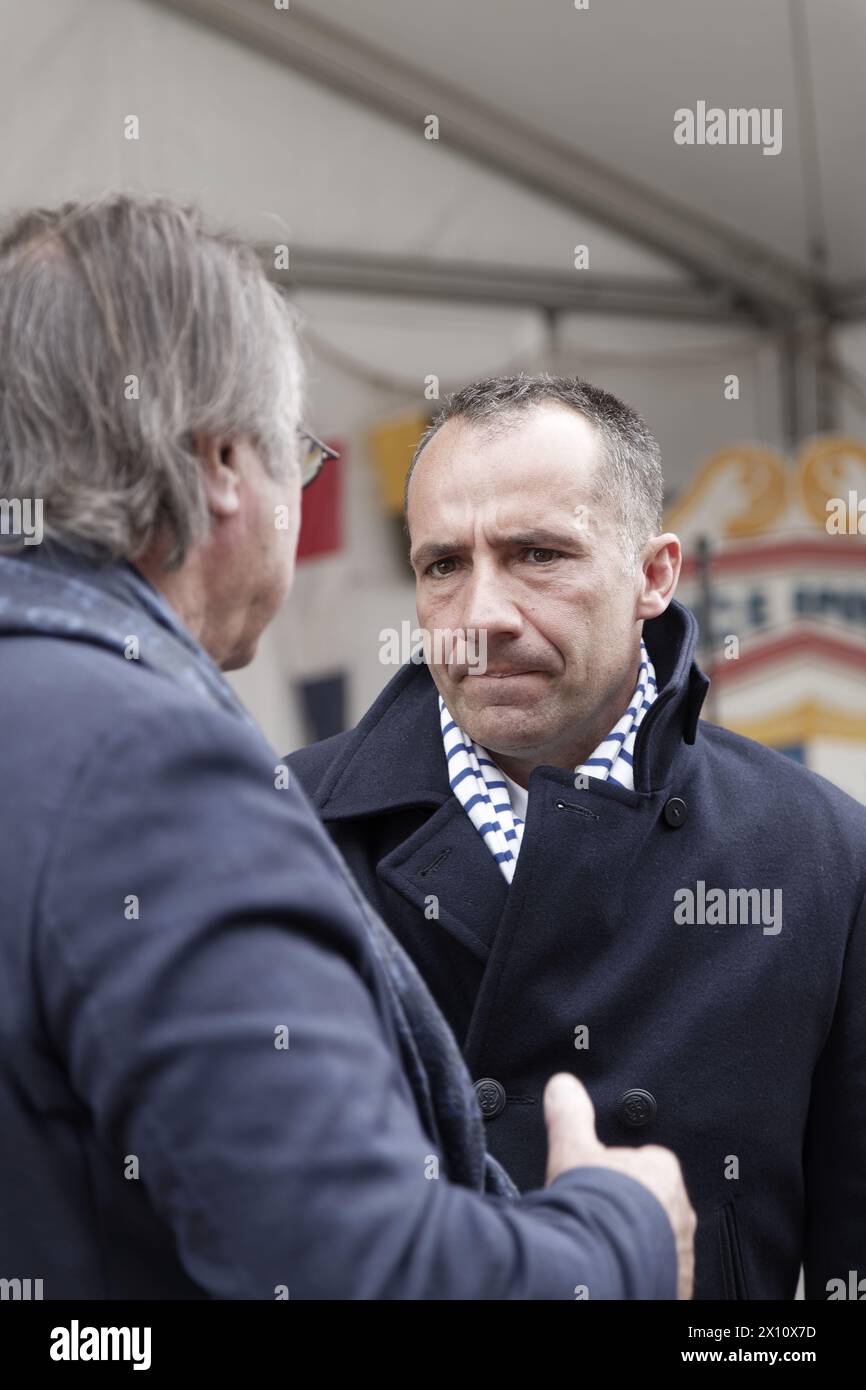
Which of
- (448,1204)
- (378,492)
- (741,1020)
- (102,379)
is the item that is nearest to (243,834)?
(448,1204)

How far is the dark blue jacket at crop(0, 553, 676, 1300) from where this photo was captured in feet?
3.42

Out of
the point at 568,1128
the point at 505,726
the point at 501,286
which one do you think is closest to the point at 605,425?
the point at 505,726

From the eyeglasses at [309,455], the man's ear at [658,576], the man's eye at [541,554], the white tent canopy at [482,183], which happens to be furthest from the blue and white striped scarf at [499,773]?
the white tent canopy at [482,183]

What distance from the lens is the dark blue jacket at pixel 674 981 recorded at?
1.93 metres

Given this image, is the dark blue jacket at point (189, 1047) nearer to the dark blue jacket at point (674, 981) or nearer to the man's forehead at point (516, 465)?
the dark blue jacket at point (674, 981)

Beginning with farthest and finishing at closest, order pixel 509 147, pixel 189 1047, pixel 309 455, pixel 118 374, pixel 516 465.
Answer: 1. pixel 509 147
2. pixel 516 465
3. pixel 309 455
4. pixel 118 374
5. pixel 189 1047

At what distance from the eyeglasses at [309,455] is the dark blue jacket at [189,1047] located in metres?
0.35

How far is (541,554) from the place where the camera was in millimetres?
2113

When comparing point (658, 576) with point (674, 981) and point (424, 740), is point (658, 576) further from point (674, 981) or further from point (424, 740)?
point (674, 981)

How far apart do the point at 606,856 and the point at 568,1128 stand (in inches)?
27.1

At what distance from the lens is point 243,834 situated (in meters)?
1.11
